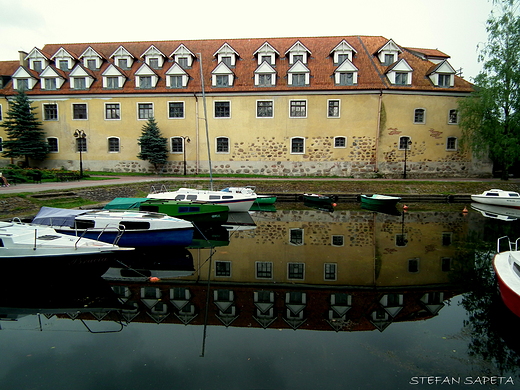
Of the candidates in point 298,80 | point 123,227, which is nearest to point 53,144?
point 298,80

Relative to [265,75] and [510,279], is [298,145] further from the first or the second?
[510,279]

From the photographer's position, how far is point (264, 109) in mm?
34156

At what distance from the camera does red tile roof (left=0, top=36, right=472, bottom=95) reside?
33469mm

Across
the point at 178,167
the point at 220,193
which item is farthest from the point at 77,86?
the point at 220,193

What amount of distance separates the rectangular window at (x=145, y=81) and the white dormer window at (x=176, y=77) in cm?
195

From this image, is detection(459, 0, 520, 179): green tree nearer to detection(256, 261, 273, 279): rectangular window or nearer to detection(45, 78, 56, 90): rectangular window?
detection(256, 261, 273, 279): rectangular window

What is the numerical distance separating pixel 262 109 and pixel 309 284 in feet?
88.3

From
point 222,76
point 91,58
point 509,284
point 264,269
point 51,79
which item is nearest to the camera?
point 509,284

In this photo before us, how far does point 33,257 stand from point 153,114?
90.0 feet

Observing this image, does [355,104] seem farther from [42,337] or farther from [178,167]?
[42,337]

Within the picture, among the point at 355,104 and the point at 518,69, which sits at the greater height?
the point at 518,69

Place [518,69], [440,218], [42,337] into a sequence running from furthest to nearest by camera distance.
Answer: [518,69], [440,218], [42,337]

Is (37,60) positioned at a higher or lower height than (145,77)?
higher

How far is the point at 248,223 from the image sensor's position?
760 inches
